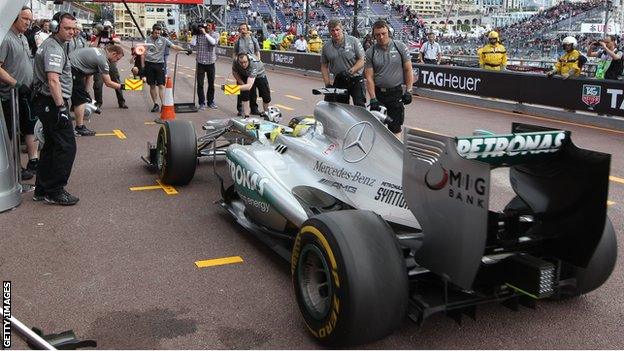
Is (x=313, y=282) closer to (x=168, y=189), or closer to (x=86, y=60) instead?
(x=168, y=189)

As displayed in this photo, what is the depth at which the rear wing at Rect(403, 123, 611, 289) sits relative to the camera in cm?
294

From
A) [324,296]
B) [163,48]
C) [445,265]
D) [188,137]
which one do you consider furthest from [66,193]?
[163,48]

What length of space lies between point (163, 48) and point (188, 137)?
6.69 metres

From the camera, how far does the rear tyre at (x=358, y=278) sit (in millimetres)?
3002

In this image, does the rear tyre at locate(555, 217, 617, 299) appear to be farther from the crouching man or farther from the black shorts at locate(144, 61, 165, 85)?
the black shorts at locate(144, 61, 165, 85)

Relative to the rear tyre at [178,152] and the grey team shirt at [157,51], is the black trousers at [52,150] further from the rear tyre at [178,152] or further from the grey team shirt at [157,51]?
the grey team shirt at [157,51]

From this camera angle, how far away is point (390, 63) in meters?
7.41

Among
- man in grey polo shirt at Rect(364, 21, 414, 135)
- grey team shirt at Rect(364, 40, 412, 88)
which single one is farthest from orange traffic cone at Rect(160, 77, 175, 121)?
grey team shirt at Rect(364, 40, 412, 88)

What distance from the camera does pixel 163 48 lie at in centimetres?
1242

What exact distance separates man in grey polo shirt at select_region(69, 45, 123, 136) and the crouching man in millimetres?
2458

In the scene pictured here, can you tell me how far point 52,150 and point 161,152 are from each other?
1.18 meters

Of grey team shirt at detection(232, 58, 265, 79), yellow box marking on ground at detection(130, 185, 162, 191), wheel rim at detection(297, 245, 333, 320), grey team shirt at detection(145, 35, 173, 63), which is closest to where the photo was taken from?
wheel rim at detection(297, 245, 333, 320)

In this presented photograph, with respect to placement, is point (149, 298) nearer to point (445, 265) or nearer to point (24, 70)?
point (445, 265)

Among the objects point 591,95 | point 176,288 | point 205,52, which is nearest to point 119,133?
point 205,52
